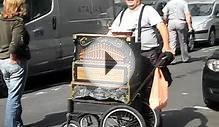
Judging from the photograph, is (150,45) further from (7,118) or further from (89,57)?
(7,118)

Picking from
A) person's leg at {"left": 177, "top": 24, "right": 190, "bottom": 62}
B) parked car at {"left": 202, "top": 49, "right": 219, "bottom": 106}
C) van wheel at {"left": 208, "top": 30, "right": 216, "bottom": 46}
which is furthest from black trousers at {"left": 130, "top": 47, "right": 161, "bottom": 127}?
van wheel at {"left": 208, "top": 30, "right": 216, "bottom": 46}

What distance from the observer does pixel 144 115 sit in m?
6.22

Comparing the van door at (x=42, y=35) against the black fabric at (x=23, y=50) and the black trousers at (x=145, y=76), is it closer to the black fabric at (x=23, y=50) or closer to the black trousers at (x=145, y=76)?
the black fabric at (x=23, y=50)

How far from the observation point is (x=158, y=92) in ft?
19.6

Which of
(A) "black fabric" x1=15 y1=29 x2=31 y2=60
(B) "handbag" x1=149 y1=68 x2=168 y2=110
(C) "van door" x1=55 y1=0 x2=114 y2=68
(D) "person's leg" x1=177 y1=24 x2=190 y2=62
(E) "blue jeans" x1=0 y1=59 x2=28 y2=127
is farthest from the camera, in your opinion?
(D) "person's leg" x1=177 y1=24 x2=190 y2=62

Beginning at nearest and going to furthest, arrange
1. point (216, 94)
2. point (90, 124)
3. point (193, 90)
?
1. point (90, 124)
2. point (216, 94)
3. point (193, 90)

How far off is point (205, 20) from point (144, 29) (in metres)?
12.8

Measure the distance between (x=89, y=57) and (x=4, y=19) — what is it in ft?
4.02

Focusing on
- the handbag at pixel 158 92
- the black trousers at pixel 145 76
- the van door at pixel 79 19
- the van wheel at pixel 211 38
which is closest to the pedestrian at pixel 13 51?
the black trousers at pixel 145 76

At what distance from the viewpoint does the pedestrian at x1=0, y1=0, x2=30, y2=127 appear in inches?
250

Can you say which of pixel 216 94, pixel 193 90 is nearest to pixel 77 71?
pixel 216 94
